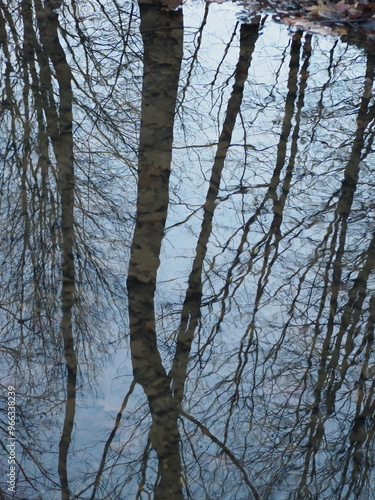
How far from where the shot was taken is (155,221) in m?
3.23

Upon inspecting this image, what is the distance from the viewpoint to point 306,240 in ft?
10.4

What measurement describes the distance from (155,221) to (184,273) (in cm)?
48

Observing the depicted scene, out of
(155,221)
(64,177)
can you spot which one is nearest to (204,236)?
(155,221)

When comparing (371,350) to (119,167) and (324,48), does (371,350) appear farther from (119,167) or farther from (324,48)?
(324,48)

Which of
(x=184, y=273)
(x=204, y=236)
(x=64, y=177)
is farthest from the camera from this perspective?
(x=64, y=177)

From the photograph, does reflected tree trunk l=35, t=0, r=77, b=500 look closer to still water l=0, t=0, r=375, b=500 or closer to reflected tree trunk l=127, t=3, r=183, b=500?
still water l=0, t=0, r=375, b=500

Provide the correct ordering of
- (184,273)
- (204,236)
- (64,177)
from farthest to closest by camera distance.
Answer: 1. (64,177)
2. (204,236)
3. (184,273)

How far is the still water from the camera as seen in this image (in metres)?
2.02

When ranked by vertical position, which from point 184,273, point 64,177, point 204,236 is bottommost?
point 184,273

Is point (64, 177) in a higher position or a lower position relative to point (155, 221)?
higher

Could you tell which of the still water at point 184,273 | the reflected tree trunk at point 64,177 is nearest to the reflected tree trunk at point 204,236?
the still water at point 184,273

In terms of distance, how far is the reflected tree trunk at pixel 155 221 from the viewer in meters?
2.07

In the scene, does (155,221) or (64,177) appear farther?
(64,177)

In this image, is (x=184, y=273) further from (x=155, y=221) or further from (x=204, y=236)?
(x=155, y=221)
